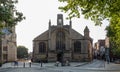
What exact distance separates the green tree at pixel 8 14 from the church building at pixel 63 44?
274 ft

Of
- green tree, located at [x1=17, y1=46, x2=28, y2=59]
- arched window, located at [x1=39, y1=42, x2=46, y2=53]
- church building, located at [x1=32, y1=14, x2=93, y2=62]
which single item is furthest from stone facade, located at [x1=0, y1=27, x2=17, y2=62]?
green tree, located at [x1=17, y1=46, x2=28, y2=59]

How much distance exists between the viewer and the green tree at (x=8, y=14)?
101ft

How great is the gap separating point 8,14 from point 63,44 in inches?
3460

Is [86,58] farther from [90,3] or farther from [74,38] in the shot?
[90,3]

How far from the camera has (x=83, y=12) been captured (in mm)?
23875

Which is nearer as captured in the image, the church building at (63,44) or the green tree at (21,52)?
the church building at (63,44)

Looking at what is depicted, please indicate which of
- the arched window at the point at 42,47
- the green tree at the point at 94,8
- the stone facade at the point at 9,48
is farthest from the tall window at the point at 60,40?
the green tree at the point at 94,8

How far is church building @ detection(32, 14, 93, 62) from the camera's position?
117 m

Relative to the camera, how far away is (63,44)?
389ft

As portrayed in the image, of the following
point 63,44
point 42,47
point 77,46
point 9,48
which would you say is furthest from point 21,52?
point 77,46

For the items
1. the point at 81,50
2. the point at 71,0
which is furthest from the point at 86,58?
the point at 71,0

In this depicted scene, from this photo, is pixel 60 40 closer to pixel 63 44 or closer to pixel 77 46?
pixel 63 44

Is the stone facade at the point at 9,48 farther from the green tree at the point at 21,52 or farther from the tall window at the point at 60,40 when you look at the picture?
the green tree at the point at 21,52

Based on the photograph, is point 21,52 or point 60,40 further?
point 21,52
